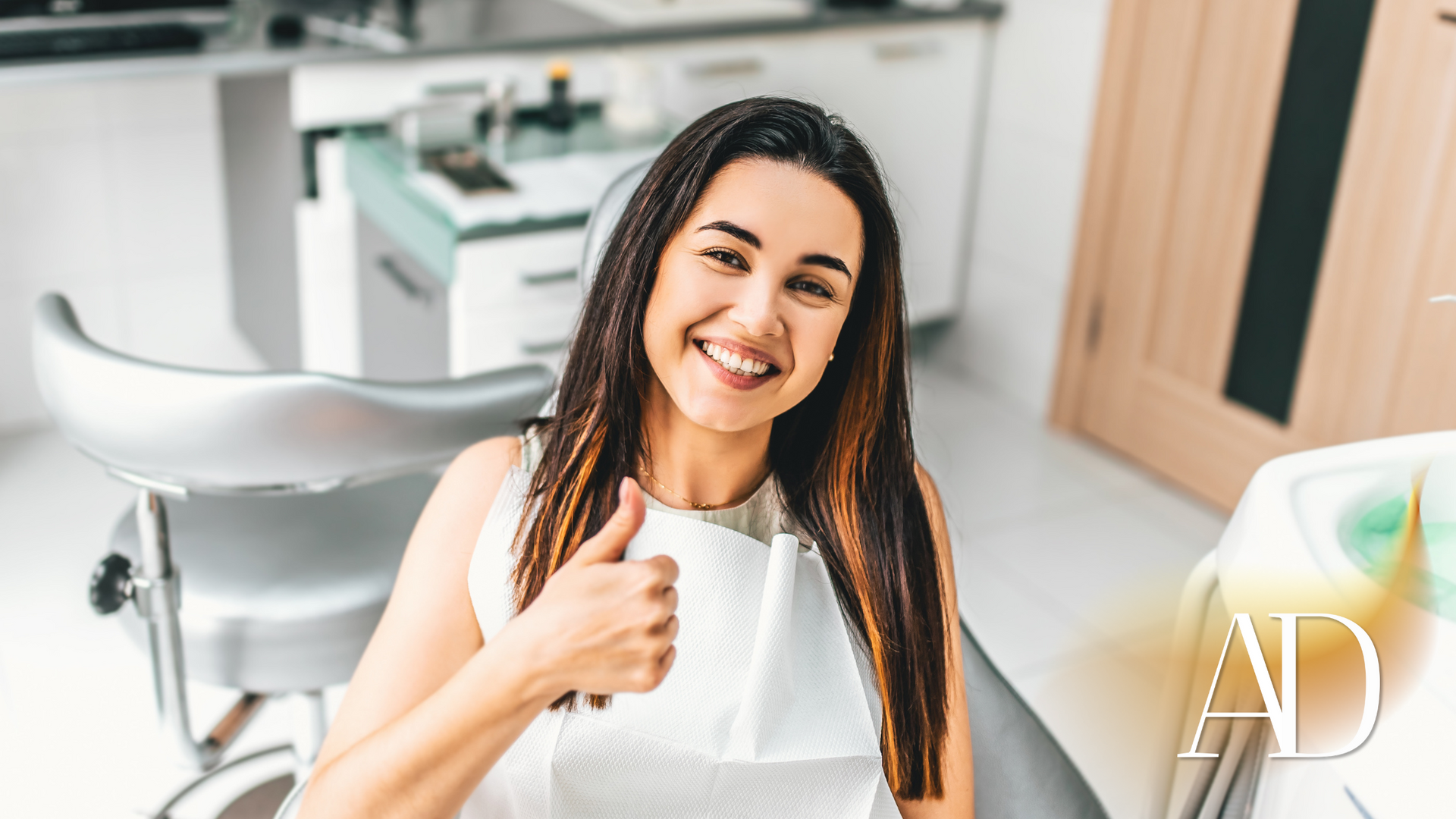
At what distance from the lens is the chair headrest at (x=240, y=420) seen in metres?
1.15

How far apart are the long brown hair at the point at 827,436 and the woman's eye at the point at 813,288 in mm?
57

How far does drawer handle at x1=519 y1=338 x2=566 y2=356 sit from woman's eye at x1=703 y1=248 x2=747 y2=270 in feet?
3.75

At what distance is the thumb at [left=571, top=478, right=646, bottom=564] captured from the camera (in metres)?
0.80

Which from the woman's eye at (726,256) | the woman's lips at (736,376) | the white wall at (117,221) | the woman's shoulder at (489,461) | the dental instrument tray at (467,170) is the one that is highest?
the woman's eye at (726,256)

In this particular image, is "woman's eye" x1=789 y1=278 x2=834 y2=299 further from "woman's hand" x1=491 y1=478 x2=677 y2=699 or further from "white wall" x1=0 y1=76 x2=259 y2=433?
"white wall" x1=0 y1=76 x2=259 y2=433

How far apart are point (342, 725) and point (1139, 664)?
1.67m

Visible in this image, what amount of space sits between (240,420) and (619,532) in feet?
1.67

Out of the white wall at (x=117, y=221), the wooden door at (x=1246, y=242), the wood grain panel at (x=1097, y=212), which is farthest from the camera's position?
the wood grain panel at (x=1097, y=212)

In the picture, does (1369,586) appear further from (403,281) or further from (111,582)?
(403,281)

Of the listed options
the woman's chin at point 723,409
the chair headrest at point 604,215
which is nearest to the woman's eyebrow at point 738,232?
the woman's chin at point 723,409

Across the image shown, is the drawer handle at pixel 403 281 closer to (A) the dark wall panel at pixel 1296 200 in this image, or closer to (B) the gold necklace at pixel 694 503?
(B) the gold necklace at pixel 694 503

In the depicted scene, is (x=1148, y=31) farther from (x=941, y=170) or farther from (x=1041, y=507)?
(x=1041, y=507)

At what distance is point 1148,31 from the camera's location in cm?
272

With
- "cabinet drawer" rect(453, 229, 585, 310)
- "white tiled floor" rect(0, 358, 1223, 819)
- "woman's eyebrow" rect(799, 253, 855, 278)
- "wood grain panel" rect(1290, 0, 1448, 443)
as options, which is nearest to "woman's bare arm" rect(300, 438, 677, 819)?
→ "woman's eyebrow" rect(799, 253, 855, 278)
